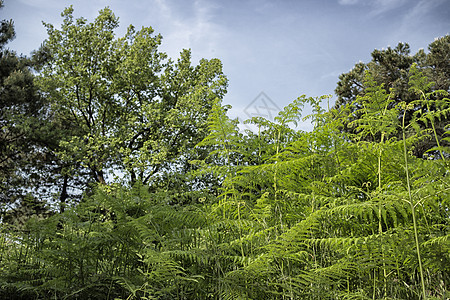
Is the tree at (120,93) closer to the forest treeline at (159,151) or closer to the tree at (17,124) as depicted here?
the forest treeline at (159,151)

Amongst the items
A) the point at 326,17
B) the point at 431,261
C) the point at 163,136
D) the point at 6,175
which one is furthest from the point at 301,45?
the point at 6,175

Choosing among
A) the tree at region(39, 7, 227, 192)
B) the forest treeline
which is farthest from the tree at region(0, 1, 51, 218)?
the tree at region(39, 7, 227, 192)

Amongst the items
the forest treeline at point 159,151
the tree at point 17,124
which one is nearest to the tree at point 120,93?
the forest treeline at point 159,151

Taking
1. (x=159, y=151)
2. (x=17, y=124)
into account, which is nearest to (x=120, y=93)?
(x=159, y=151)

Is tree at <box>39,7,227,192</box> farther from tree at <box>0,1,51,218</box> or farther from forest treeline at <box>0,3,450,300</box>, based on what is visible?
tree at <box>0,1,51,218</box>

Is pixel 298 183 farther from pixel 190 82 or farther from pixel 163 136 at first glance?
pixel 190 82

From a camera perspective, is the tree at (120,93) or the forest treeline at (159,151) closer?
the forest treeline at (159,151)

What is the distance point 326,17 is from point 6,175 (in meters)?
14.3

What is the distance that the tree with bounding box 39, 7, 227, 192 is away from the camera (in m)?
13.2

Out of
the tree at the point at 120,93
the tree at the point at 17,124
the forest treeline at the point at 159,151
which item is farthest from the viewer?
the tree at the point at 120,93

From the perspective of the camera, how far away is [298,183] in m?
2.23

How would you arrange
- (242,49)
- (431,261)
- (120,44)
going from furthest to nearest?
1. (120,44)
2. (242,49)
3. (431,261)

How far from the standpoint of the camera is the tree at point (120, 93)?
43.4ft

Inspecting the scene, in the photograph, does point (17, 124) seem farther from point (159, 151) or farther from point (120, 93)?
point (159, 151)
